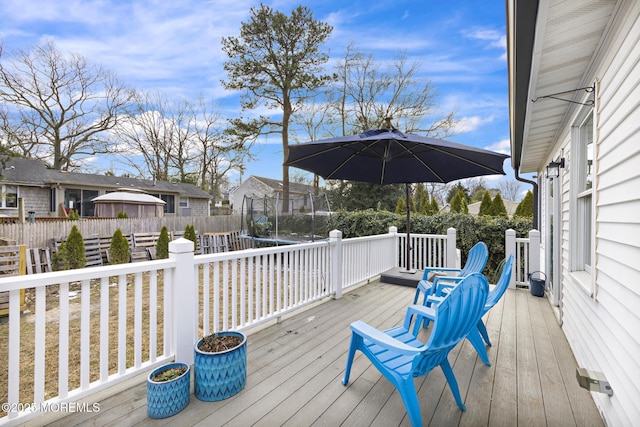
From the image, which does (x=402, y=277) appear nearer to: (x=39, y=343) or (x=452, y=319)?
(x=452, y=319)

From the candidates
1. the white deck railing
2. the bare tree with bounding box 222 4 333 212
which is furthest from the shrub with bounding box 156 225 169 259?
the bare tree with bounding box 222 4 333 212

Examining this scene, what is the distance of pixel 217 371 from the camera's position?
2.04m

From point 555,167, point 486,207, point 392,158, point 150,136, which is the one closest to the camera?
point 555,167

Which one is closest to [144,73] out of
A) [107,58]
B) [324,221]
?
[107,58]

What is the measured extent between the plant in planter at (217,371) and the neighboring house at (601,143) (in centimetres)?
Answer: 219

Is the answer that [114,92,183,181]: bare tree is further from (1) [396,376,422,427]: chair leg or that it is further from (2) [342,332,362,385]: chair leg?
(1) [396,376,422,427]: chair leg

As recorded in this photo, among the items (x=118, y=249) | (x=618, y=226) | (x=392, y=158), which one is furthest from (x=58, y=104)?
(x=618, y=226)

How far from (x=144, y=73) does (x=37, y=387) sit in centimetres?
2008

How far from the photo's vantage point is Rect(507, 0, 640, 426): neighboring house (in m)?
1.47

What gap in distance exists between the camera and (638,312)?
139cm

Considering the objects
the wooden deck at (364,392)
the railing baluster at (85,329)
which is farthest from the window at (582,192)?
the railing baluster at (85,329)

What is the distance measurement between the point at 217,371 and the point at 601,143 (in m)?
3.04

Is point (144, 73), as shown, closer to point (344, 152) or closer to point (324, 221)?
point (324, 221)

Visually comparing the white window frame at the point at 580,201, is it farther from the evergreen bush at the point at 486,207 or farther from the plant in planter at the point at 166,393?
the evergreen bush at the point at 486,207
